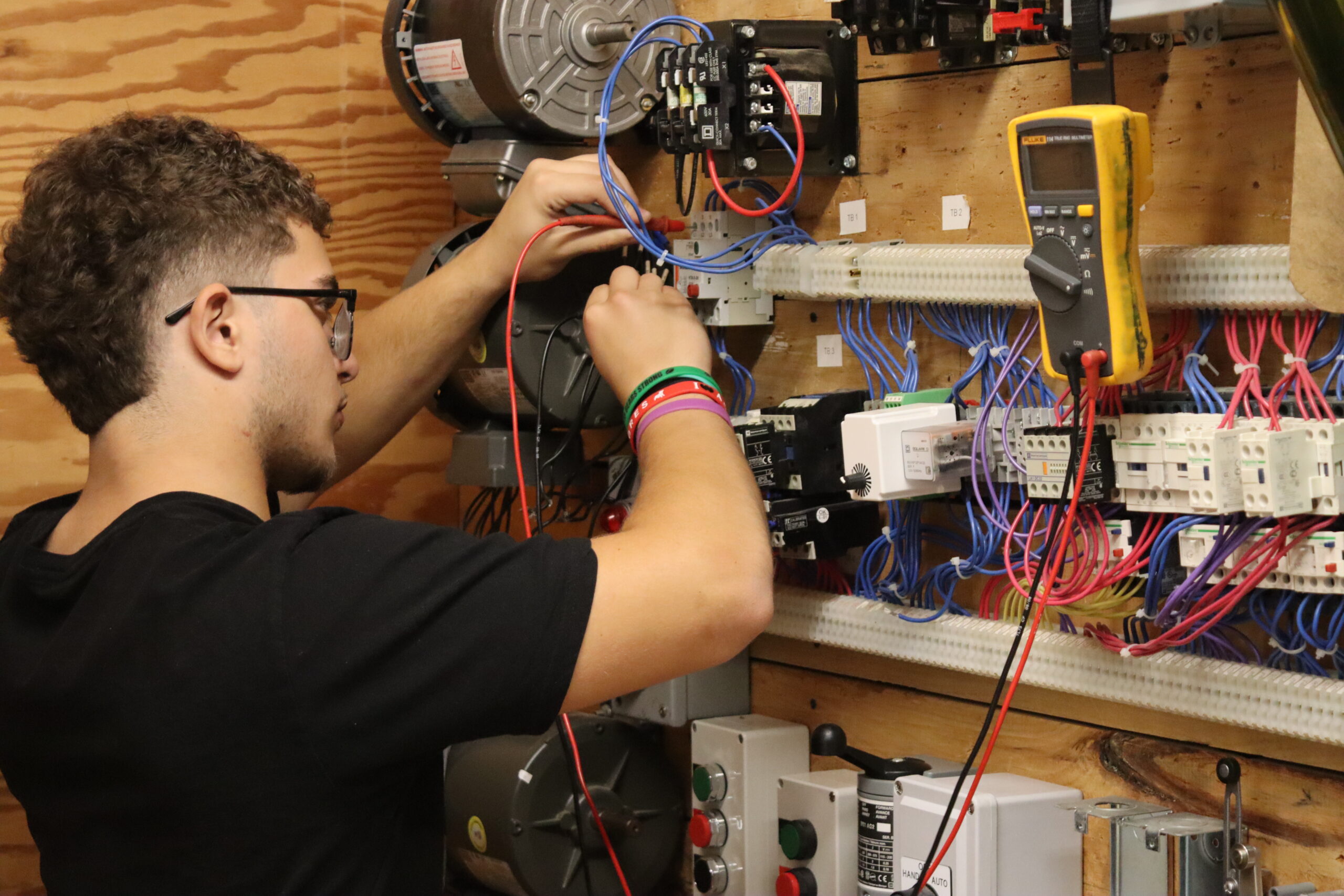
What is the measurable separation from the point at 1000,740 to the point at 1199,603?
432 millimetres

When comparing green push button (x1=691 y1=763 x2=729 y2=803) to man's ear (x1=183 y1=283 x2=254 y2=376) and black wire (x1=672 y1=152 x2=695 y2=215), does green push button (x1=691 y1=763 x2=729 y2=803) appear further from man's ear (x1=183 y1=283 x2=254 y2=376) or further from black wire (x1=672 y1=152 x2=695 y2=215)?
man's ear (x1=183 y1=283 x2=254 y2=376)

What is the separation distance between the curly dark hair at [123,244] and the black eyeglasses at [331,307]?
0.6 inches

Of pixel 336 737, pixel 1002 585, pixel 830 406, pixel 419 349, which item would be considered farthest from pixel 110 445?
pixel 1002 585

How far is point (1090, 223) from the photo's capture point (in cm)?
126

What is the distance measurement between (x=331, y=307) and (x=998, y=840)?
99 cm

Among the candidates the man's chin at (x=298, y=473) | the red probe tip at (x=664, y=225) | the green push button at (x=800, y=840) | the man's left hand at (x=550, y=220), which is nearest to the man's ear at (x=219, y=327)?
the man's chin at (x=298, y=473)

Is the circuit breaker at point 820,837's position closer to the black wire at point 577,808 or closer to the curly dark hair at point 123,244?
the black wire at point 577,808

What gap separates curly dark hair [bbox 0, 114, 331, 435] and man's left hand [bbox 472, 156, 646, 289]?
44cm

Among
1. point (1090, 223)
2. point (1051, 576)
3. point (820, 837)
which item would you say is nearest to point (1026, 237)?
point (1090, 223)

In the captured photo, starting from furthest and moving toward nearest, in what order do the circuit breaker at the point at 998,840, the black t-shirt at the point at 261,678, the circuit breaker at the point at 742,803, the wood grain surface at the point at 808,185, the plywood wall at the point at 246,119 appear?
1. the plywood wall at the point at 246,119
2. the circuit breaker at the point at 742,803
3. the circuit breaker at the point at 998,840
4. the wood grain surface at the point at 808,185
5. the black t-shirt at the point at 261,678

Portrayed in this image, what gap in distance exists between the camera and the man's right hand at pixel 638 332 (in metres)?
1.46

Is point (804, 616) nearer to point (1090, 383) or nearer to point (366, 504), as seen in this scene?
point (1090, 383)

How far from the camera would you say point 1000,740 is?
1.68 metres

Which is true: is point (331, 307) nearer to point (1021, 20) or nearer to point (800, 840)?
point (1021, 20)
